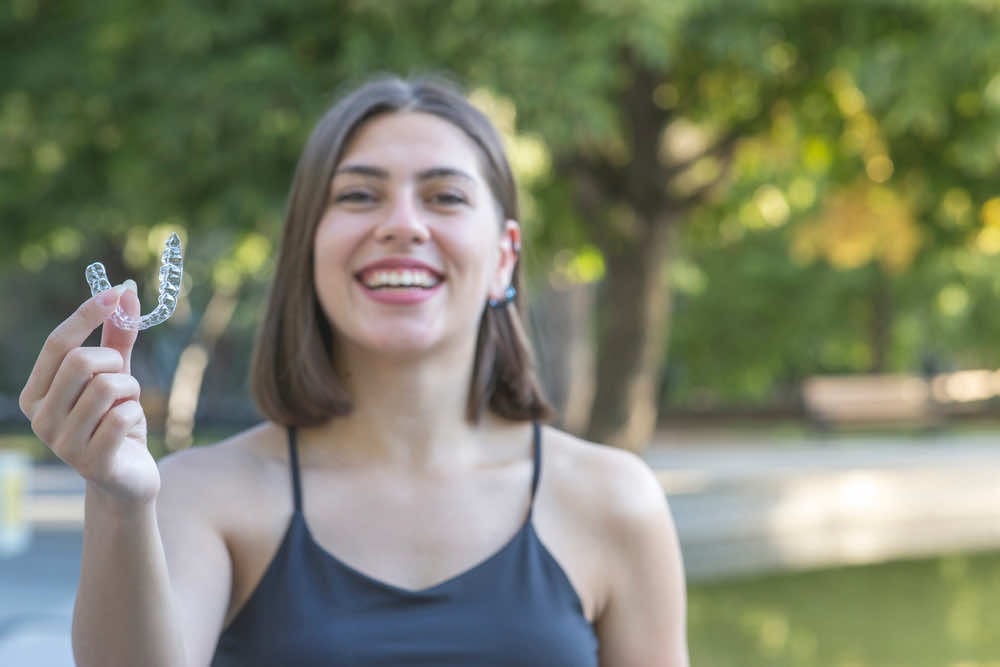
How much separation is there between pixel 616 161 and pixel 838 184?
203 centimetres

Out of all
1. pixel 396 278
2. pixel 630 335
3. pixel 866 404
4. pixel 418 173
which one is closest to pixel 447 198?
pixel 418 173

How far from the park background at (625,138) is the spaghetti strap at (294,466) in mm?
2879

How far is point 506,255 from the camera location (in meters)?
2.41

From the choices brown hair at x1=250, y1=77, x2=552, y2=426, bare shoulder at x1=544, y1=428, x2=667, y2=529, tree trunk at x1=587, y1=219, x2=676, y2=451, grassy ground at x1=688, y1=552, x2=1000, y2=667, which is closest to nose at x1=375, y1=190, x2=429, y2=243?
brown hair at x1=250, y1=77, x2=552, y2=426

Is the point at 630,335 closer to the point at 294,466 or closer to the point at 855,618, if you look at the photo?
the point at 855,618

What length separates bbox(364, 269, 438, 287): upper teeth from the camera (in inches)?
85.4

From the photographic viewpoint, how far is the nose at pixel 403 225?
217 centimetres

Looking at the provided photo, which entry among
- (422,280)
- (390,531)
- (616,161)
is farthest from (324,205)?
(616,161)

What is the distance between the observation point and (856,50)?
10.4 meters

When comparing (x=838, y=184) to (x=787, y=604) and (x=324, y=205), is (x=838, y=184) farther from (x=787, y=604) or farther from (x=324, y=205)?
(x=324, y=205)

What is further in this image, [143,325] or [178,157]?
[178,157]

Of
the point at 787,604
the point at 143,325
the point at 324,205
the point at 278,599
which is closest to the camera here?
the point at 143,325

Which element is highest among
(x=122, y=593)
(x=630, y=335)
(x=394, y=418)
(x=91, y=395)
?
(x=91, y=395)

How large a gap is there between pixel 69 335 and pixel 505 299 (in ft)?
3.35
